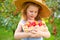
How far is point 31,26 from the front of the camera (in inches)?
115

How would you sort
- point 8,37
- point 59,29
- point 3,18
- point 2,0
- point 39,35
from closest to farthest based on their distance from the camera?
1. point 39,35
2. point 3,18
3. point 2,0
4. point 8,37
5. point 59,29

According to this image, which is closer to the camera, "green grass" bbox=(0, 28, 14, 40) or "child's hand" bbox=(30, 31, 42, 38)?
"child's hand" bbox=(30, 31, 42, 38)

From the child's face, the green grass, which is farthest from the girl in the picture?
the green grass

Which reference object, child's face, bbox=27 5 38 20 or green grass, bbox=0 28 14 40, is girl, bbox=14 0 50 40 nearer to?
child's face, bbox=27 5 38 20

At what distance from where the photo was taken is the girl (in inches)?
114

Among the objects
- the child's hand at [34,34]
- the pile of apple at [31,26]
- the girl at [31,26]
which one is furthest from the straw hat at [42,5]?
the child's hand at [34,34]

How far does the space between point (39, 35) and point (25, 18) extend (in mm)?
279

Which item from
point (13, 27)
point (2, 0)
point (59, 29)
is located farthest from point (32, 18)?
point (59, 29)

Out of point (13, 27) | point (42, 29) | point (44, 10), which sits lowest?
point (13, 27)

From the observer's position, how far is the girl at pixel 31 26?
2.89 meters

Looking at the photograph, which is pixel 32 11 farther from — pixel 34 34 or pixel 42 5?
pixel 34 34

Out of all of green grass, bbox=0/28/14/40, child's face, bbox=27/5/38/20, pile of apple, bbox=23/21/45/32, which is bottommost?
green grass, bbox=0/28/14/40

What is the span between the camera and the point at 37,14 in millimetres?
3039

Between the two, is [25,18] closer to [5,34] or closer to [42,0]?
[42,0]
